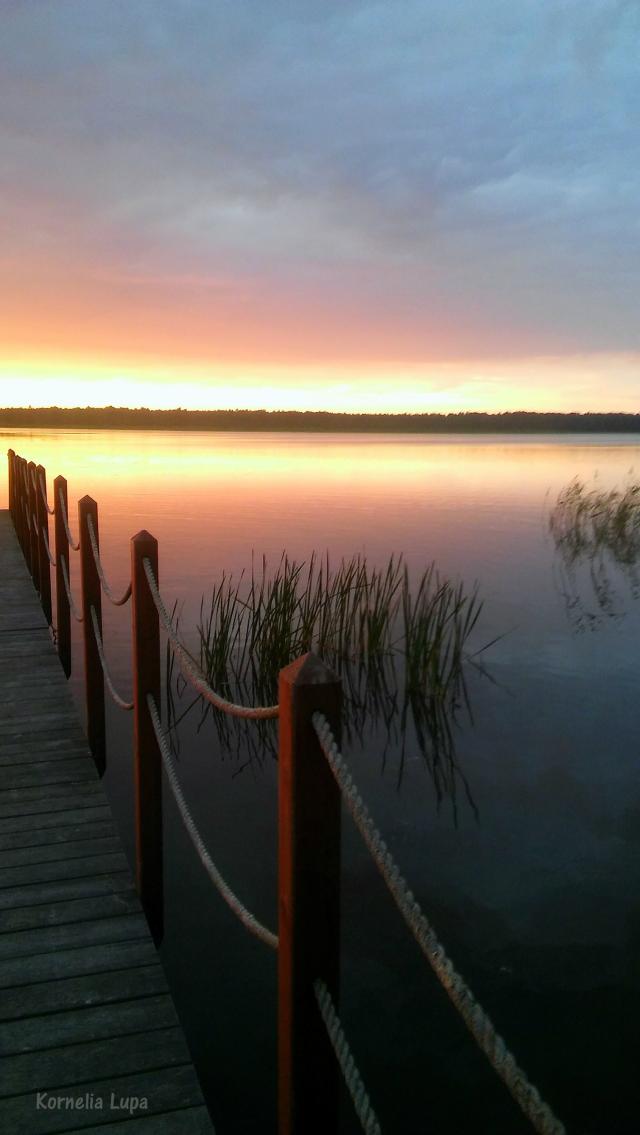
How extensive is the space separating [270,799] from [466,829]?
1.36 meters

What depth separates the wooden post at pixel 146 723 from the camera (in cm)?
359

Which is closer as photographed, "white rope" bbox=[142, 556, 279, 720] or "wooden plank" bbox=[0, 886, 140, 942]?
"white rope" bbox=[142, 556, 279, 720]

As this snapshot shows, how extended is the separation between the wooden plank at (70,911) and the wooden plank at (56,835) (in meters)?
0.49

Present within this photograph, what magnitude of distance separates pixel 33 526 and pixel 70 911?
25.8 ft

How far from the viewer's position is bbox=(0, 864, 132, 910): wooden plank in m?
3.33

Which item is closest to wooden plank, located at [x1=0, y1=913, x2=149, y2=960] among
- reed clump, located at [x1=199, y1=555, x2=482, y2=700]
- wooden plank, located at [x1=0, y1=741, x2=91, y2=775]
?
wooden plank, located at [x1=0, y1=741, x2=91, y2=775]

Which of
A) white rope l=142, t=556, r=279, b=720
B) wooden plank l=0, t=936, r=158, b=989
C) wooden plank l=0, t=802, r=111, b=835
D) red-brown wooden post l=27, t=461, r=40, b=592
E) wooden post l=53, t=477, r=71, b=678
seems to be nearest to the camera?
white rope l=142, t=556, r=279, b=720

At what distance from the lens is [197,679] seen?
2832 mm

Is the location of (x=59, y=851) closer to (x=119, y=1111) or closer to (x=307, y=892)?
(x=119, y=1111)

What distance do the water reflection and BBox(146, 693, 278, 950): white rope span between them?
8460 mm

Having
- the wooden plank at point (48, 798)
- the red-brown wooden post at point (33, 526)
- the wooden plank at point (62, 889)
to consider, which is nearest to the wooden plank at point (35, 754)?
the wooden plank at point (48, 798)

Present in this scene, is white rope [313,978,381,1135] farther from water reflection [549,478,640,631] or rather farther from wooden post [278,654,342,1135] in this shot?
water reflection [549,478,640,631]

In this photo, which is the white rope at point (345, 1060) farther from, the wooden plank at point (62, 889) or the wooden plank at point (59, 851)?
the wooden plank at point (59, 851)

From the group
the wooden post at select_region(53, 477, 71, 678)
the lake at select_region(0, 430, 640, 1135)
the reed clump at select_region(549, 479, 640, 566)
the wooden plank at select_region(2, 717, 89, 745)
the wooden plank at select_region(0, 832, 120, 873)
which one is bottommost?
the lake at select_region(0, 430, 640, 1135)
